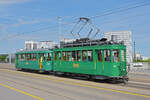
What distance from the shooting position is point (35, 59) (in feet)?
80.8

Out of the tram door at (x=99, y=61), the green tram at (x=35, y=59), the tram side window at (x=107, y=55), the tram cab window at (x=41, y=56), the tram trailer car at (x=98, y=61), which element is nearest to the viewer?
the tram trailer car at (x=98, y=61)

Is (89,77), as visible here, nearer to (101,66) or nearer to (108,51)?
(101,66)

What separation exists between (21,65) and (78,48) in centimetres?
1320

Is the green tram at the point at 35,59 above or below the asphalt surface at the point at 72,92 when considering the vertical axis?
above

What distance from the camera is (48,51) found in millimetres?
22141

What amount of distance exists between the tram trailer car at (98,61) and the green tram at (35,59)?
12.2 ft

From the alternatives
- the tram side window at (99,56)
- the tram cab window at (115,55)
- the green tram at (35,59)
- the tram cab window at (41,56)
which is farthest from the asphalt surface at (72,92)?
the tram cab window at (41,56)

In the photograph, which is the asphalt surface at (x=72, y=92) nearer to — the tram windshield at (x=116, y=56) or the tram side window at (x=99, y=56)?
the tram windshield at (x=116, y=56)

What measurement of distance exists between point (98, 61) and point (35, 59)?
1104 cm

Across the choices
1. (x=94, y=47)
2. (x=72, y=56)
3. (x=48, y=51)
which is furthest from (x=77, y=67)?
(x=48, y=51)

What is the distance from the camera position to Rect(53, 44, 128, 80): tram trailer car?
14.5 meters

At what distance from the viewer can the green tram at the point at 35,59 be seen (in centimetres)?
2208

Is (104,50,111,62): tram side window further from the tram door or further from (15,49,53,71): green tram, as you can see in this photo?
(15,49,53,71): green tram

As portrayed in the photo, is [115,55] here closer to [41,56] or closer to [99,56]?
[99,56]
